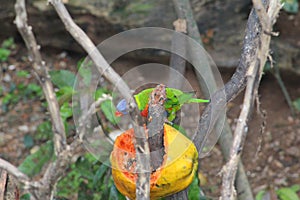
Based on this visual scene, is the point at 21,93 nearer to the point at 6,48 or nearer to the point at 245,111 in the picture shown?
the point at 6,48

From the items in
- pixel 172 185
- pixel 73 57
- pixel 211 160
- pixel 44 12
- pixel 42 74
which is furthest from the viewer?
pixel 73 57

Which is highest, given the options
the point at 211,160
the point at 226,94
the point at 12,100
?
the point at 226,94

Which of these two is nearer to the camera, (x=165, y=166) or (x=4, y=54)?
(x=165, y=166)

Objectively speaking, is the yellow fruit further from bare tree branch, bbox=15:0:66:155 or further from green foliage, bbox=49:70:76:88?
green foliage, bbox=49:70:76:88

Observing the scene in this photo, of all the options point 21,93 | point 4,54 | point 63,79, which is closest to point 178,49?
point 63,79

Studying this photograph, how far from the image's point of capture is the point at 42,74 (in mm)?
744

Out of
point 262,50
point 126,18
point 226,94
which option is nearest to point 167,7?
point 126,18

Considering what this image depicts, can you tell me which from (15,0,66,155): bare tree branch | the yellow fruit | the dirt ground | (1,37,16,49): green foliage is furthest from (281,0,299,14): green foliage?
(15,0,66,155): bare tree branch

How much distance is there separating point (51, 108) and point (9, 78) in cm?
237

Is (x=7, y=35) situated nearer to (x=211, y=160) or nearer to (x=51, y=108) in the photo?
(x=211, y=160)

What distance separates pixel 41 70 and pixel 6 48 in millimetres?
2497

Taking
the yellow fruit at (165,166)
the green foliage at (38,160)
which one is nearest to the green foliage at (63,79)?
the green foliage at (38,160)

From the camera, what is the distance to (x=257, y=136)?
267 centimetres

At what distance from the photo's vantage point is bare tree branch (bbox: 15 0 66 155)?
70 cm
